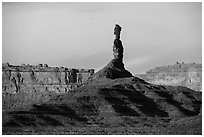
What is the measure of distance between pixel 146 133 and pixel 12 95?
144 ft

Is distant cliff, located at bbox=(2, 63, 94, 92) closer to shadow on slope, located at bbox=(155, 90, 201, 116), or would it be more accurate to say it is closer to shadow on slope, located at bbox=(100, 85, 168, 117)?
shadow on slope, located at bbox=(100, 85, 168, 117)

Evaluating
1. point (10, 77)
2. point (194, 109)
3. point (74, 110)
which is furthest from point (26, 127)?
point (10, 77)

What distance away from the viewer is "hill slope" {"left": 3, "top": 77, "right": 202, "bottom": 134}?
8131 centimetres

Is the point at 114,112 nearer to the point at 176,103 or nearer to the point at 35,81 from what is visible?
the point at 176,103

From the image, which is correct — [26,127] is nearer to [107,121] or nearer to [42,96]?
[107,121]

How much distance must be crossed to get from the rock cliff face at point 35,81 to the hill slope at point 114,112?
1393 cm

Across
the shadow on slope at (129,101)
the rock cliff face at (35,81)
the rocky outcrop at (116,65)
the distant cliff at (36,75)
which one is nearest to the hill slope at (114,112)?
the shadow on slope at (129,101)

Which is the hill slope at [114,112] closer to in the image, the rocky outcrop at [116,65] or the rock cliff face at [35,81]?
the rocky outcrop at [116,65]

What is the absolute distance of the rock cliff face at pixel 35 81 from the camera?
11400cm

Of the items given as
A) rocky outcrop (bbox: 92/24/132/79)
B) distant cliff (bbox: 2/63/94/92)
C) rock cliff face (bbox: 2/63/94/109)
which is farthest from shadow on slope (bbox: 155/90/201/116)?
distant cliff (bbox: 2/63/94/92)

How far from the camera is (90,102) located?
94125 mm

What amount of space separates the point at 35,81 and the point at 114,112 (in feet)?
154

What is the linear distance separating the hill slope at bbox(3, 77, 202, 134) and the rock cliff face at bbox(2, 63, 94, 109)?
13930 millimetres

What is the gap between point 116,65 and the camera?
106 m
